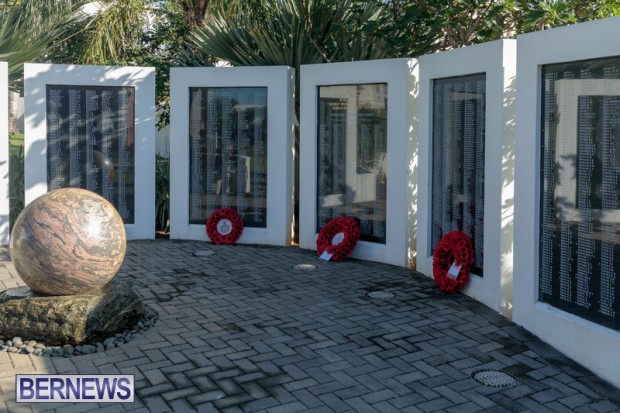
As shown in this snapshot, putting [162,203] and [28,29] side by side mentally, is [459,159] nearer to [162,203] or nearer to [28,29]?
[162,203]

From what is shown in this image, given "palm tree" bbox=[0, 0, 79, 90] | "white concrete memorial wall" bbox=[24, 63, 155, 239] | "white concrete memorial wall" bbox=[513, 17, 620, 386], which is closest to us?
"white concrete memorial wall" bbox=[513, 17, 620, 386]

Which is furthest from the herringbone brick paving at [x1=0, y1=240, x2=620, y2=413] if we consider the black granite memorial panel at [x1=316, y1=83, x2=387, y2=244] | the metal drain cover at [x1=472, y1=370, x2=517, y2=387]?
the black granite memorial panel at [x1=316, y1=83, x2=387, y2=244]

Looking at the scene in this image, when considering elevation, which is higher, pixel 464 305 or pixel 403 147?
pixel 403 147

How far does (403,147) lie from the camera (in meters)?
9.47

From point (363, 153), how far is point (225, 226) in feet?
7.99

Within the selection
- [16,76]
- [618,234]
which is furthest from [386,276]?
[16,76]

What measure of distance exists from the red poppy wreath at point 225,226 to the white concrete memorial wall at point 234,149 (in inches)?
4.8

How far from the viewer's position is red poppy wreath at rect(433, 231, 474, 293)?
8038 millimetres

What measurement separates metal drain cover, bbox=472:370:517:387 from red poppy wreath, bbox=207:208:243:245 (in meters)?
5.84

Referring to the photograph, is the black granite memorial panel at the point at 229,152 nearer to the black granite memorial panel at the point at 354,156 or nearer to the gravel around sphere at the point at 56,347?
the black granite memorial panel at the point at 354,156

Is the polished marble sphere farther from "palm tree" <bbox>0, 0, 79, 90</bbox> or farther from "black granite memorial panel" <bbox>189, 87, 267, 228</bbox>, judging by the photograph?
"palm tree" <bbox>0, 0, 79, 90</bbox>

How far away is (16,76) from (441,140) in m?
7.52

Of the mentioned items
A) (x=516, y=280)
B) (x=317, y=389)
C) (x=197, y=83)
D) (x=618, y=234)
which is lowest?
(x=317, y=389)

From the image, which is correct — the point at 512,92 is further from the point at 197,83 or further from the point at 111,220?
the point at 197,83
